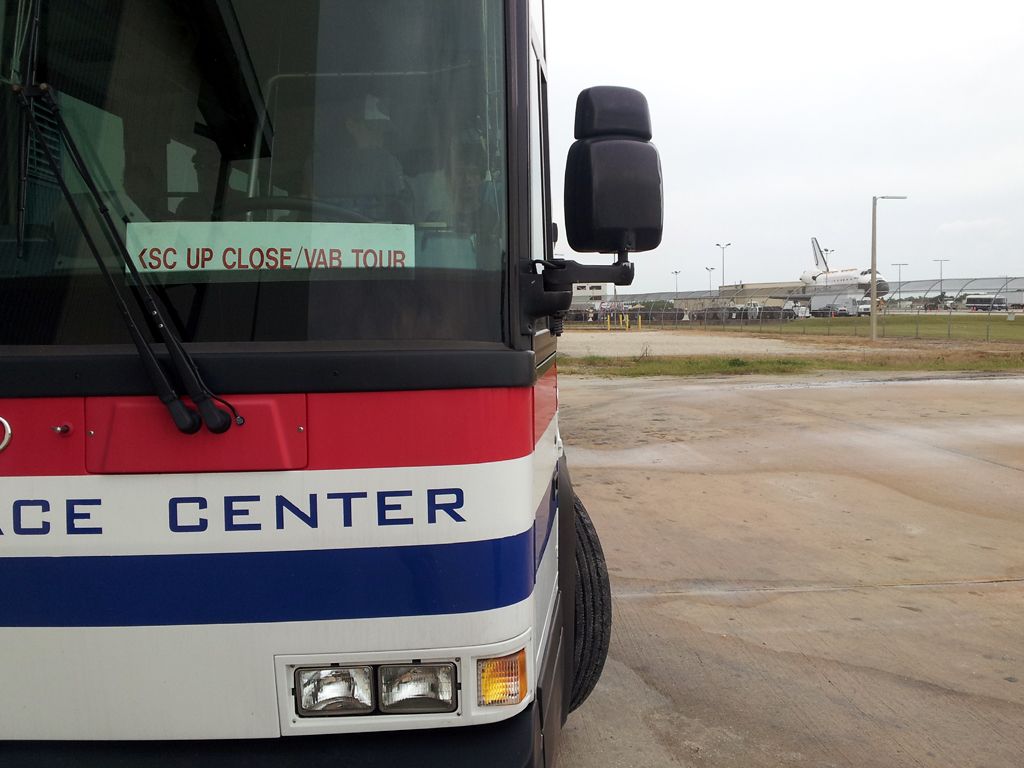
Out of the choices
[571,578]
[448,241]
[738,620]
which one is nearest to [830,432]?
[738,620]

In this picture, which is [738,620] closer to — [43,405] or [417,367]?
[417,367]

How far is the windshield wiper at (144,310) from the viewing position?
6.10 ft

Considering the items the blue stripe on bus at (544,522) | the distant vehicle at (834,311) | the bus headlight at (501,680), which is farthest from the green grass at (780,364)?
the distant vehicle at (834,311)

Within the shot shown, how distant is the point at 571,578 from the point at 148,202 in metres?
1.86

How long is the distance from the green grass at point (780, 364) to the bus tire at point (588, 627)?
742 inches

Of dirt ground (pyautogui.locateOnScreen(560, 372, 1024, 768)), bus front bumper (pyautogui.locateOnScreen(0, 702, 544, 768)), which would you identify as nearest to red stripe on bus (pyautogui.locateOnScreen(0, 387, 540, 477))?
bus front bumper (pyautogui.locateOnScreen(0, 702, 544, 768))

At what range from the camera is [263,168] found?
6.73 feet

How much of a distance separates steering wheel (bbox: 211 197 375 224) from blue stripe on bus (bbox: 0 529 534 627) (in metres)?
0.72

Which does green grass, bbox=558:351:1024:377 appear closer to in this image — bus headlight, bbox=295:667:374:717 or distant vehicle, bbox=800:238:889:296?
bus headlight, bbox=295:667:374:717

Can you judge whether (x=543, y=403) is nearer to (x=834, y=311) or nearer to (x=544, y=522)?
(x=544, y=522)

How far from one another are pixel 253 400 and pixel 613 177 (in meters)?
1.00

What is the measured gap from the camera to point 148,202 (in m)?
2.02

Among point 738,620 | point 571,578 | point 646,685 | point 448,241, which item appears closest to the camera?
point 448,241

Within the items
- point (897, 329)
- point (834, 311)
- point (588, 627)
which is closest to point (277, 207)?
point (588, 627)
